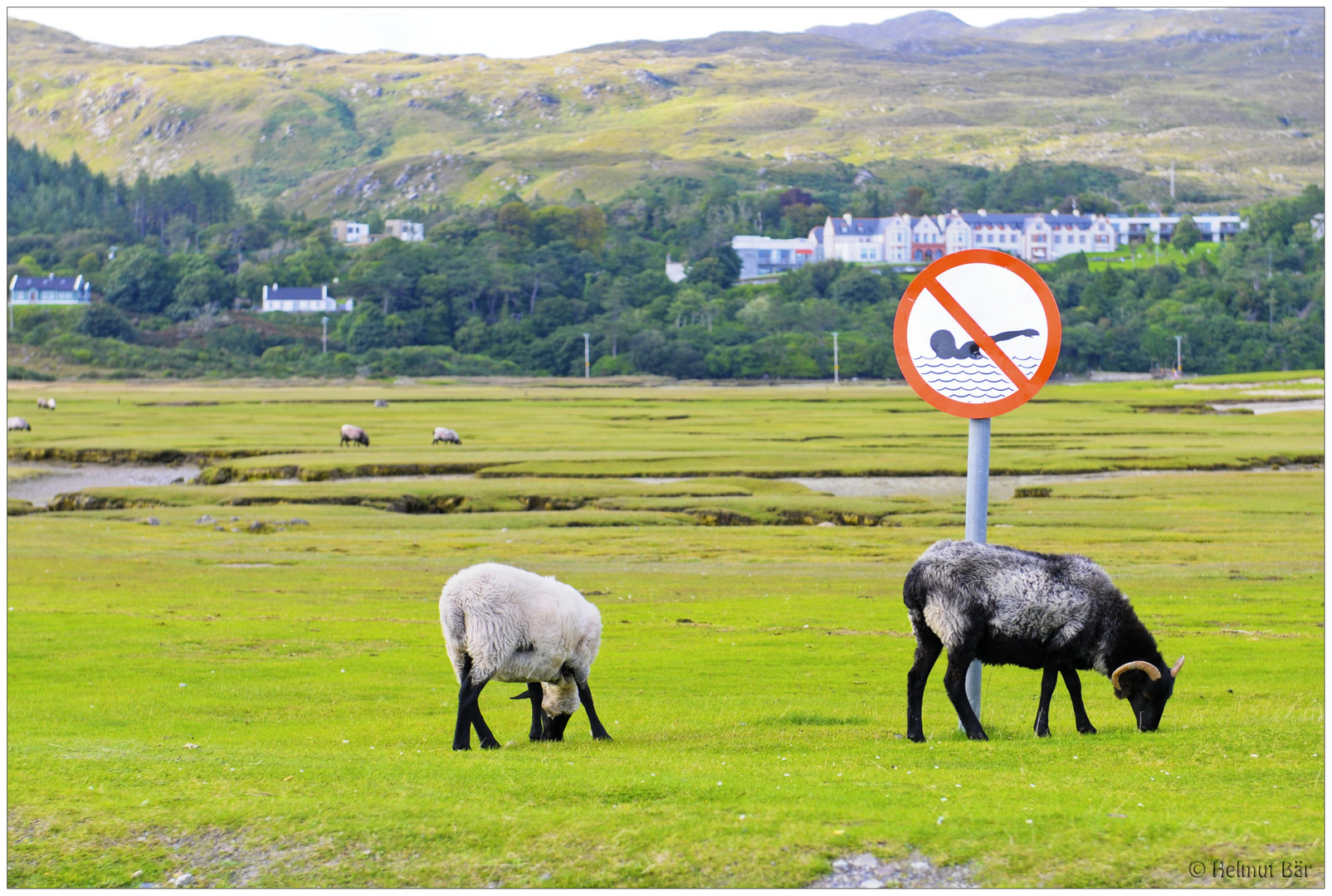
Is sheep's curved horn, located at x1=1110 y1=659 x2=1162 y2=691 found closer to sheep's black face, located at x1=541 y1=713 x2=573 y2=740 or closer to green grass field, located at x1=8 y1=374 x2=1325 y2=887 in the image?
green grass field, located at x1=8 y1=374 x2=1325 y2=887

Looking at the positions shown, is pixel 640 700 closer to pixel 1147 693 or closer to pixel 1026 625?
pixel 1026 625

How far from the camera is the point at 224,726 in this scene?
15.2 m

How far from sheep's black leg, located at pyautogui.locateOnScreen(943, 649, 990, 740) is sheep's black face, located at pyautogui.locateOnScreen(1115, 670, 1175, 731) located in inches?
62.1

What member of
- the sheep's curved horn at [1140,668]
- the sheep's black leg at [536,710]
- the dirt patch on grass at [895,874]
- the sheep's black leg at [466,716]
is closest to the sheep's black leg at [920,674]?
the sheep's curved horn at [1140,668]

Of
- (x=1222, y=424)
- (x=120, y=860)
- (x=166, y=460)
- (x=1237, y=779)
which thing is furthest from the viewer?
(x=1222, y=424)

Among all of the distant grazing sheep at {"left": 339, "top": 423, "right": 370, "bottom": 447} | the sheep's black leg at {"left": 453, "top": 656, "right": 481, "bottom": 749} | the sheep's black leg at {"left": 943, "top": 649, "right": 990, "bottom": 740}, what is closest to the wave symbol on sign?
the sheep's black leg at {"left": 943, "top": 649, "right": 990, "bottom": 740}

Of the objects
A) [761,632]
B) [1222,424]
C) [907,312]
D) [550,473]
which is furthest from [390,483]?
[1222,424]

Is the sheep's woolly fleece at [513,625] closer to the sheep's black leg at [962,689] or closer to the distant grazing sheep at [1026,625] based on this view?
the distant grazing sheep at [1026,625]

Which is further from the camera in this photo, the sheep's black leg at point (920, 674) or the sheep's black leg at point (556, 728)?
the sheep's black leg at point (556, 728)

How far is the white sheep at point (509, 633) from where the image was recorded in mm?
12375

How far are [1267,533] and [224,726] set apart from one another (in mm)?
35876

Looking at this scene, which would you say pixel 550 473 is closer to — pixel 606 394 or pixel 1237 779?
pixel 1237 779

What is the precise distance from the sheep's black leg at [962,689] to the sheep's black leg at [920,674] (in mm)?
257

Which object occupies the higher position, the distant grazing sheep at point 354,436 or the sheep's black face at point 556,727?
the sheep's black face at point 556,727
